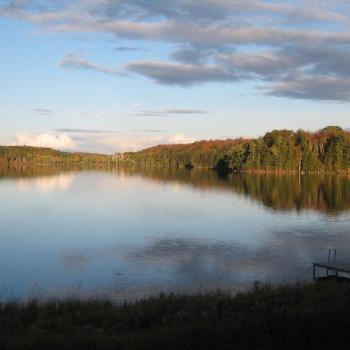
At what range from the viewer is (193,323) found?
9273 millimetres

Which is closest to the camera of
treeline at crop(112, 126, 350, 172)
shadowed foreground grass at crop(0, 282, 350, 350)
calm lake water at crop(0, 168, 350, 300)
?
shadowed foreground grass at crop(0, 282, 350, 350)

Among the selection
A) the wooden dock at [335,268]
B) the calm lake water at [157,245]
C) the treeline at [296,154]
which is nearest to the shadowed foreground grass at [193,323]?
the wooden dock at [335,268]

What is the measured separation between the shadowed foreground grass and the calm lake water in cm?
404

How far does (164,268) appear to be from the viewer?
20438mm

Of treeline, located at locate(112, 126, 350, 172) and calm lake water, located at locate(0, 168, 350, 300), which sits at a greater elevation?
treeline, located at locate(112, 126, 350, 172)

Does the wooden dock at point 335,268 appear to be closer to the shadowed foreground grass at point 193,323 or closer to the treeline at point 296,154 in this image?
the shadowed foreground grass at point 193,323

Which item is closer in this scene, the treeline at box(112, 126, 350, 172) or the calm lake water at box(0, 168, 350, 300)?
the calm lake water at box(0, 168, 350, 300)

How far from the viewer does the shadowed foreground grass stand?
23.5 ft

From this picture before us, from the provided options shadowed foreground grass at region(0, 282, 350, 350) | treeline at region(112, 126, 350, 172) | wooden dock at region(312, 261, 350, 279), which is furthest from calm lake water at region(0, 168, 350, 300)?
treeline at region(112, 126, 350, 172)

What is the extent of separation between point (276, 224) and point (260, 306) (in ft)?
81.3

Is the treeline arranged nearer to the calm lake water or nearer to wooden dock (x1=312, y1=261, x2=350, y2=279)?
the calm lake water

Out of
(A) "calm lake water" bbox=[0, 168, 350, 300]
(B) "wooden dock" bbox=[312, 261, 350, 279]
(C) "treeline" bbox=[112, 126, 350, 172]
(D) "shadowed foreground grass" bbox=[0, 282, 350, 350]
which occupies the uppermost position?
(C) "treeline" bbox=[112, 126, 350, 172]

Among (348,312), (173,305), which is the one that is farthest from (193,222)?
(348,312)

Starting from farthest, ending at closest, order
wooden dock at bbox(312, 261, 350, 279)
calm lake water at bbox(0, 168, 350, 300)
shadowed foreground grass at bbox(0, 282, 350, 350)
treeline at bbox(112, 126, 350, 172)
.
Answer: treeline at bbox(112, 126, 350, 172)
calm lake water at bbox(0, 168, 350, 300)
wooden dock at bbox(312, 261, 350, 279)
shadowed foreground grass at bbox(0, 282, 350, 350)
